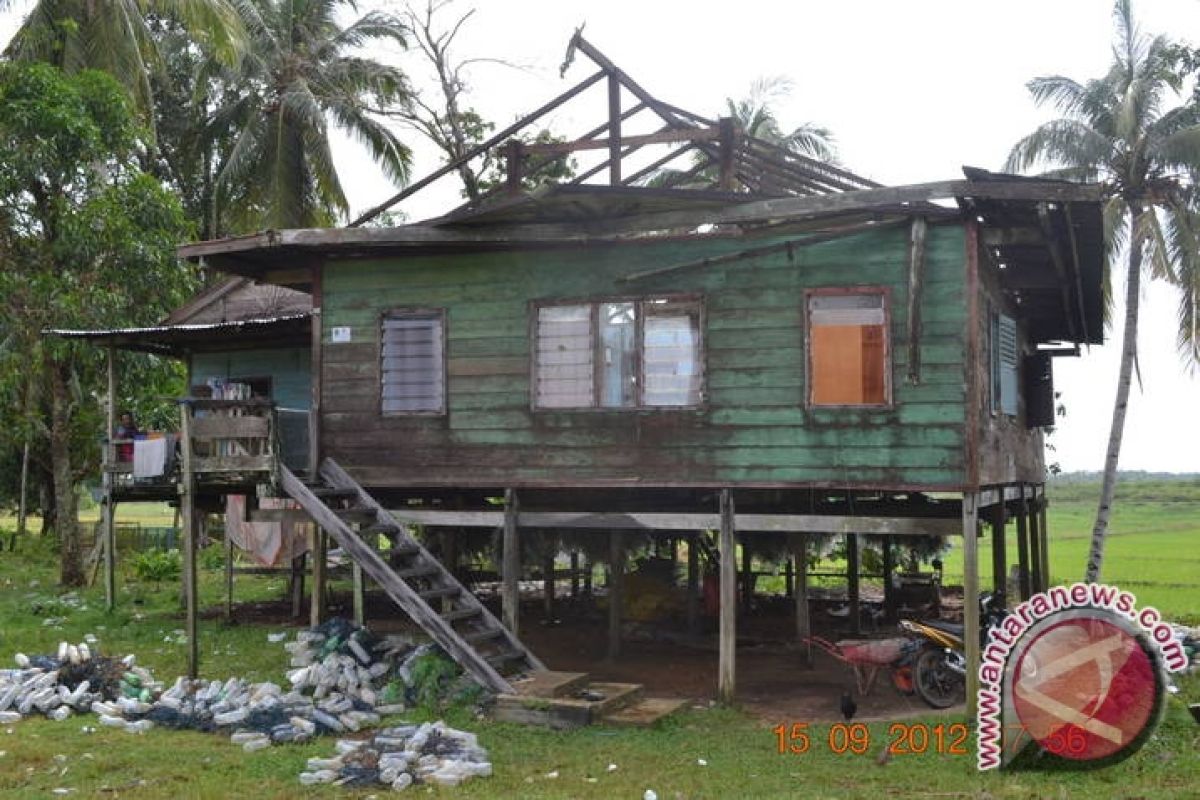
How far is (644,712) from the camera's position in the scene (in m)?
11.6

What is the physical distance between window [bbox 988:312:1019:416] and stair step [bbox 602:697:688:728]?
5.05 meters

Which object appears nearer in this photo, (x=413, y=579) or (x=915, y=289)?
(x=915, y=289)

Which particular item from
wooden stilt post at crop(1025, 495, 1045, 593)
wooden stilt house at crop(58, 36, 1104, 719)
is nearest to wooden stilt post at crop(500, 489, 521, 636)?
wooden stilt house at crop(58, 36, 1104, 719)

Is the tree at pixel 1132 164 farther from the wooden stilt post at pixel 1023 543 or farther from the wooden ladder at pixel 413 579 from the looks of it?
the wooden ladder at pixel 413 579

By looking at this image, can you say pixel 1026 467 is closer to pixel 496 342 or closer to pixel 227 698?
pixel 496 342

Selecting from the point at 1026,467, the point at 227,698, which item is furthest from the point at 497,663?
the point at 1026,467

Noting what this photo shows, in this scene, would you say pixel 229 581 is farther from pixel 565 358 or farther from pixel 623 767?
pixel 623 767

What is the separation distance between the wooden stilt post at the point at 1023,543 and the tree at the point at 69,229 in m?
17.0

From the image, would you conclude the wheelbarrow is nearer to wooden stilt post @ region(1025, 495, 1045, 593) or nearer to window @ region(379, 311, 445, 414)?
window @ region(379, 311, 445, 414)

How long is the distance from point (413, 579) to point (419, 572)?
0.65 metres

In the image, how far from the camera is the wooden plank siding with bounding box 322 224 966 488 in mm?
11961

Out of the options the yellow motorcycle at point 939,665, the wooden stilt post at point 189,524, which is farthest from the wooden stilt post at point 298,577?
the yellow motorcycle at point 939,665

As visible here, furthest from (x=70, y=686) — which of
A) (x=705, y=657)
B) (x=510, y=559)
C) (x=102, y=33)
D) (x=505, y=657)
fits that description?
(x=102, y=33)

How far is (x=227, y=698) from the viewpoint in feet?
39.8
